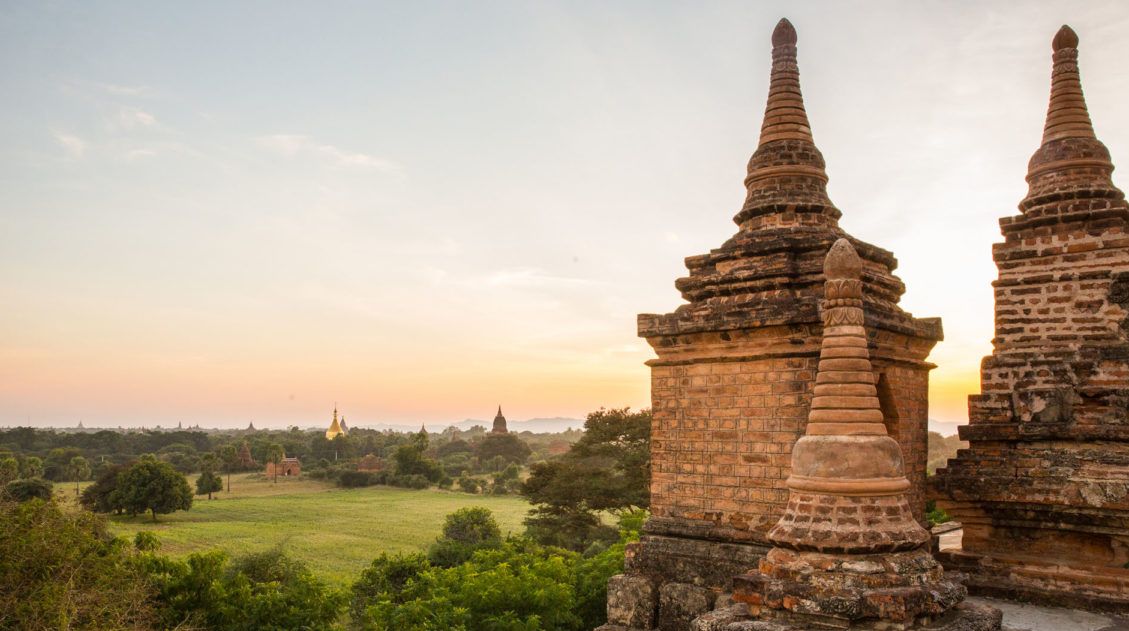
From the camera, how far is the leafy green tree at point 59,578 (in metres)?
14.1

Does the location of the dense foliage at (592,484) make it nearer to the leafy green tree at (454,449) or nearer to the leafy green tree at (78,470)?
the leafy green tree at (78,470)

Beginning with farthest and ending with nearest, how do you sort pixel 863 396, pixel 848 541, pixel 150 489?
1. pixel 150 489
2. pixel 863 396
3. pixel 848 541

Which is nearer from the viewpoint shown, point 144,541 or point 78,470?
point 144,541

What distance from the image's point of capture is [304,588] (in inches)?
761

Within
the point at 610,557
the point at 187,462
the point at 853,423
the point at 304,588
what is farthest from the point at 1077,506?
the point at 187,462

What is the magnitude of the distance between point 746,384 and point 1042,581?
3.90m

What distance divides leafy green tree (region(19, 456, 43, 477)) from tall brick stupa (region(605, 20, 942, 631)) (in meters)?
73.8

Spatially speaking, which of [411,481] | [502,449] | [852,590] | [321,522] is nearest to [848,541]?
[852,590]

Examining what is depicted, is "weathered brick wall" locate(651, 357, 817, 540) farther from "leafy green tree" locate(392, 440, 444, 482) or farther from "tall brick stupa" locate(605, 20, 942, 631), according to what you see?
"leafy green tree" locate(392, 440, 444, 482)

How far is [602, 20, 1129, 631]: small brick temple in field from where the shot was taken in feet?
22.7

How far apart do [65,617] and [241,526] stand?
4408cm

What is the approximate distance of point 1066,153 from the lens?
1009cm

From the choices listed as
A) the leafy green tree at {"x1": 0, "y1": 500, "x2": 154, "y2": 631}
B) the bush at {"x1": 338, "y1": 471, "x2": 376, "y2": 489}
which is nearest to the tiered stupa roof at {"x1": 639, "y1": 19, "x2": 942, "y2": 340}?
the leafy green tree at {"x1": 0, "y1": 500, "x2": 154, "y2": 631}

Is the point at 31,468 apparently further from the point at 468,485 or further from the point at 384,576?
Result: the point at 384,576
